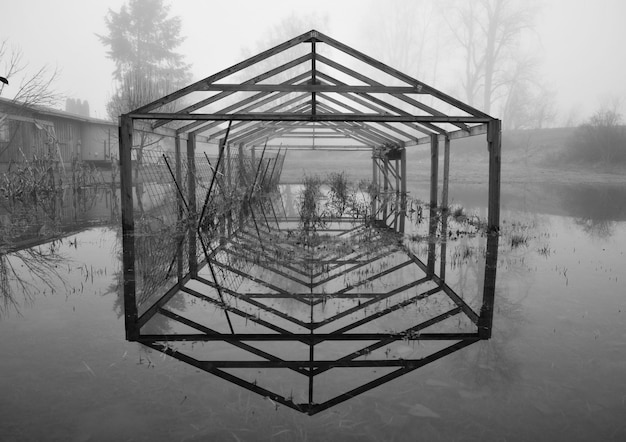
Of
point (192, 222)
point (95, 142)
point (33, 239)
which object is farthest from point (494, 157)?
point (95, 142)

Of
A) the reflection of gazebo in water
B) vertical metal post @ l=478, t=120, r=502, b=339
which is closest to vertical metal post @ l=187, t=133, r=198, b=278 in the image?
the reflection of gazebo in water

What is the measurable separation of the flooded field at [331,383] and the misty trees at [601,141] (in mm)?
28362

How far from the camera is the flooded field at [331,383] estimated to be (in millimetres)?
2719

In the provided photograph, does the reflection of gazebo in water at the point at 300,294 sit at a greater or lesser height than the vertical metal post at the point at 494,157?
lesser

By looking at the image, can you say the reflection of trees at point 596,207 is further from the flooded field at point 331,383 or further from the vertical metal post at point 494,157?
the flooded field at point 331,383

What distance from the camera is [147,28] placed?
4425 centimetres

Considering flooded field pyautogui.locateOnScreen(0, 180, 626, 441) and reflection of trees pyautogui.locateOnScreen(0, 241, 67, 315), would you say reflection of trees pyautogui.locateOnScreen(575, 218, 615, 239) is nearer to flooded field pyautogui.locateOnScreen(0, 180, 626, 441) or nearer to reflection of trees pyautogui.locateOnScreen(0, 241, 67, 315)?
flooded field pyautogui.locateOnScreen(0, 180, 626, 441)

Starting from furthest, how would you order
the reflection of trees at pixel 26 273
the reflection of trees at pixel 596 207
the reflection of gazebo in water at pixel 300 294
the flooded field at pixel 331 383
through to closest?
the reflection of trees at pixel 596 207 → the reflection of trees at pixel 26 273 → the reflection of gazebo in water at pixel 300 294 → the flooded field at pixel 331 383

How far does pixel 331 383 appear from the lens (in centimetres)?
327

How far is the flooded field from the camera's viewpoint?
Answer: 8.92 feet

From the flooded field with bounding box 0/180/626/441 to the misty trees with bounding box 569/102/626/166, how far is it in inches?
1117

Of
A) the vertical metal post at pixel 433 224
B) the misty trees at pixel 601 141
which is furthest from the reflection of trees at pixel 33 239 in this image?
the misty trees at pixel 601 141

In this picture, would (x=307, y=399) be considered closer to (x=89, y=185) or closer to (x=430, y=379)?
(x=430, y=379)

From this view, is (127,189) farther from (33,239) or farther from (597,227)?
(597,227)
